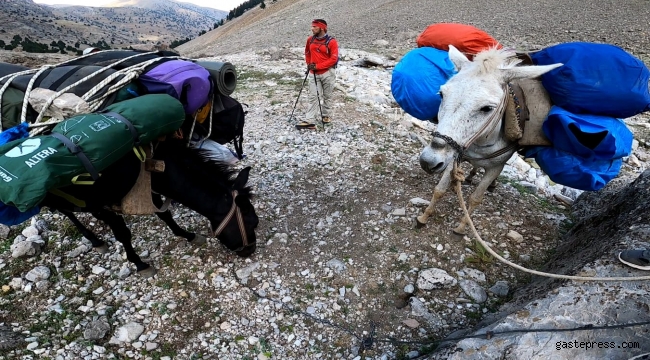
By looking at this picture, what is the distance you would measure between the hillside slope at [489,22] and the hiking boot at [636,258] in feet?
49.4

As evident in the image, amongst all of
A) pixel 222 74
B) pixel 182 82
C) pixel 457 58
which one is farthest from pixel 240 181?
pixel 457 58

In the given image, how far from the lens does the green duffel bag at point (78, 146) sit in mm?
1963

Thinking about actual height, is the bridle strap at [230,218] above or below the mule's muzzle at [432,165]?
below

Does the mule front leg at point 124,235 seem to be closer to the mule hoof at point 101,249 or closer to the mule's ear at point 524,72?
the mule hoof at point 101,249

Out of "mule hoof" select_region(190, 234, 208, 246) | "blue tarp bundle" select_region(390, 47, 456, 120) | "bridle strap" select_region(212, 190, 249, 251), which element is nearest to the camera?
"bridle strap" select_region(212, 190, 249, 251)

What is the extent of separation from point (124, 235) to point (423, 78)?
3.18 metres

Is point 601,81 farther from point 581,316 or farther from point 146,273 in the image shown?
point 146,273

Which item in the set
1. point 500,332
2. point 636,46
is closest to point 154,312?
point 500,332

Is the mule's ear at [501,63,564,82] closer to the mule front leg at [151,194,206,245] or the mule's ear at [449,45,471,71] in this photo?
the mule's ear at [449,45,471,71]

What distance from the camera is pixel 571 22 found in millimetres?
17766

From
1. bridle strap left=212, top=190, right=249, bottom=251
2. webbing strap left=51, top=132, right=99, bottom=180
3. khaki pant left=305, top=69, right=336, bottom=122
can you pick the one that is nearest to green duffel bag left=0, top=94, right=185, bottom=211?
webbing strap left=51, top=132, right=99, bottom=180

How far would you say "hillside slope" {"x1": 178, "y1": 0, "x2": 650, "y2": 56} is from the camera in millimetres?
15758

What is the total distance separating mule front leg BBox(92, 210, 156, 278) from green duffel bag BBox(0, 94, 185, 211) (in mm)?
899

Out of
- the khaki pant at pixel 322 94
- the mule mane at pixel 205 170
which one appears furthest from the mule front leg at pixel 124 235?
the khaki pant at pixel 322 94
